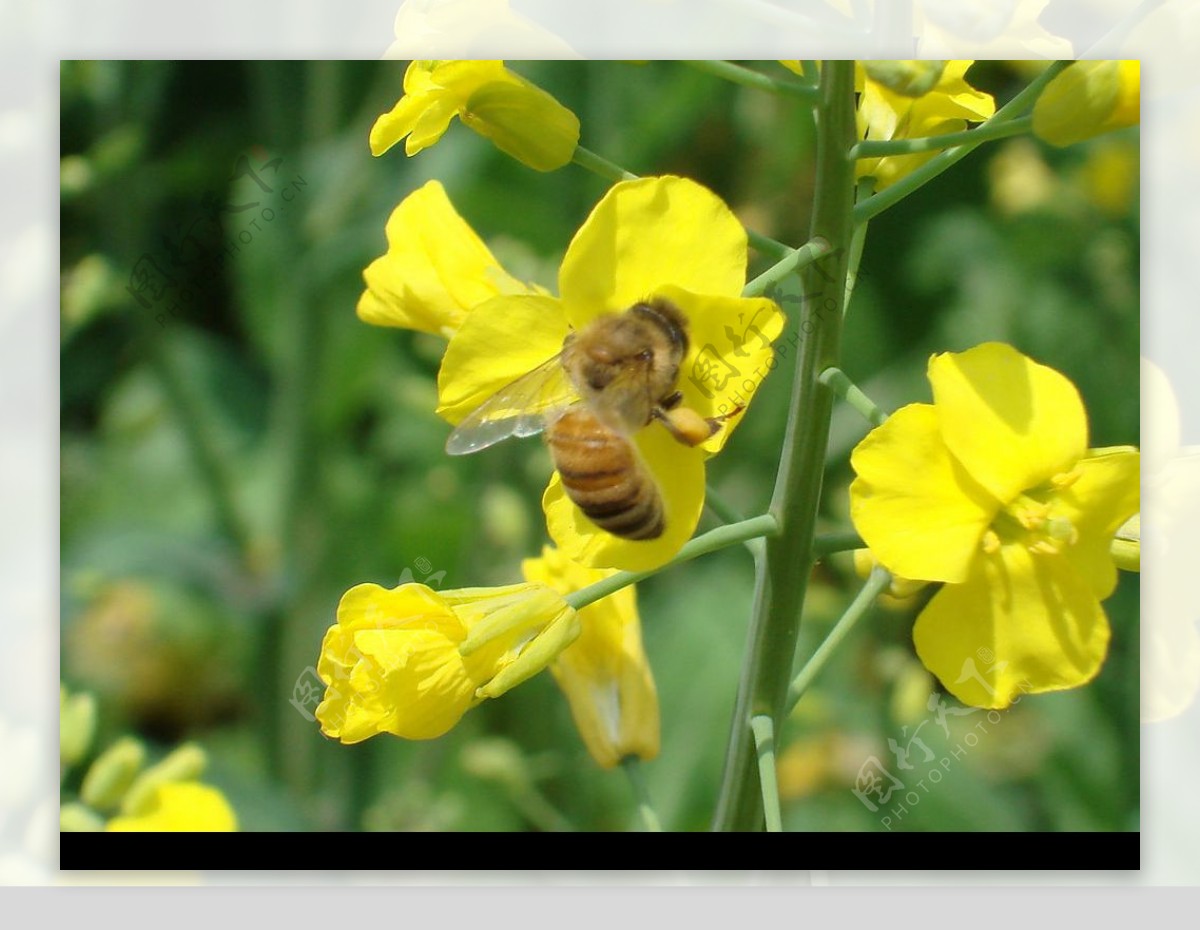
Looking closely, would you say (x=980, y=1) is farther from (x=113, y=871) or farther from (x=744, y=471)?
(x=113, y=871)

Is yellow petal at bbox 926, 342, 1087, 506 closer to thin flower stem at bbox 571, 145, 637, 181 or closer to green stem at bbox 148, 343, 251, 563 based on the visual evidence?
thin flower stem at bbox 571, 145, 637, 181

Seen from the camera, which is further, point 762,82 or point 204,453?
point 204,453

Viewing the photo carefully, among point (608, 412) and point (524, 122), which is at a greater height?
point (524, 122)

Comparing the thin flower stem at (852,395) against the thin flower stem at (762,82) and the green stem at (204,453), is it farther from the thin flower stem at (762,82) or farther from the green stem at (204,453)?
the green stem at (204,453)

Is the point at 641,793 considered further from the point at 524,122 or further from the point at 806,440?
the point at 524,122

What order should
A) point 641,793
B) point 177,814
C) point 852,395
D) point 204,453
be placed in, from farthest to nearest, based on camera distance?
point 204,453, point 177,814, point 641,793, point 852,395

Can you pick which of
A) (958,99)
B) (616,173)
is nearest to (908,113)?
(958,99)

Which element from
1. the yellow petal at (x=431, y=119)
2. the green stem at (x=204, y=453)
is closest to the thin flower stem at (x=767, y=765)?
the yellow petal at (x=431, y=119)
